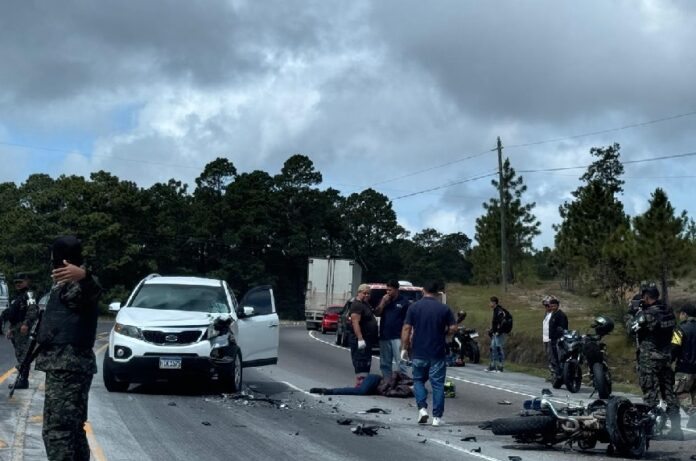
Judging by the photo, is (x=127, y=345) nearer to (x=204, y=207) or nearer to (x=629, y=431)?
(x=629, y=431)

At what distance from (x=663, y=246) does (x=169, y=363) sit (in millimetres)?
23446

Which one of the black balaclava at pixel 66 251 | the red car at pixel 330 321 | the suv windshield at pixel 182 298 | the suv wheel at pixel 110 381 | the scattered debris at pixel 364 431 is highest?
the red car at pixel 330 321

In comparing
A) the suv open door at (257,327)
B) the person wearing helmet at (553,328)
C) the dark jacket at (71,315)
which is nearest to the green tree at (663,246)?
the person wearing helmet at (553,328)

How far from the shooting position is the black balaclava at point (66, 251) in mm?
7453

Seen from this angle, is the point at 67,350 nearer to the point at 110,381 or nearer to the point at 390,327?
the point at 110,381

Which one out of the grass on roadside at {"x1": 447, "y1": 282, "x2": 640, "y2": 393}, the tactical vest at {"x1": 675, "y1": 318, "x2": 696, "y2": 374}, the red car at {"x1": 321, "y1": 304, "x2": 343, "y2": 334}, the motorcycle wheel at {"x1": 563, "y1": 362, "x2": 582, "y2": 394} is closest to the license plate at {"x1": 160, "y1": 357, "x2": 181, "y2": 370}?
the tactical vest at {"x1": 675, "y1": 318, "x2": 696, "y2": 374}

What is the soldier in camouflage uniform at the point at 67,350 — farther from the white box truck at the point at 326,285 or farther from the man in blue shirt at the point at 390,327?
the white box truck at the point at 326,285

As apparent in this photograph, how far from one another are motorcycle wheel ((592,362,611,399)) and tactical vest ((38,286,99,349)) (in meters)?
11.1

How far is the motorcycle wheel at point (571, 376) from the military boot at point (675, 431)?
660cm

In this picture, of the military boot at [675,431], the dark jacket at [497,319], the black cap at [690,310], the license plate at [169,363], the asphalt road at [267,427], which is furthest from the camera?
the dark jacket at [497,319]

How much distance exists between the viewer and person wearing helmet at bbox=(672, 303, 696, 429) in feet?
46.1

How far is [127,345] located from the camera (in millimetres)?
15633

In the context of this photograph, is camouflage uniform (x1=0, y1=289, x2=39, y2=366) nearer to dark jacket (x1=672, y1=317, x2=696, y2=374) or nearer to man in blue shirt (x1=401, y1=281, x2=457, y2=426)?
man in blue shirt (x1=401, y1=281, x2=457, y2=426)

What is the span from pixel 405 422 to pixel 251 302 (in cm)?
468
